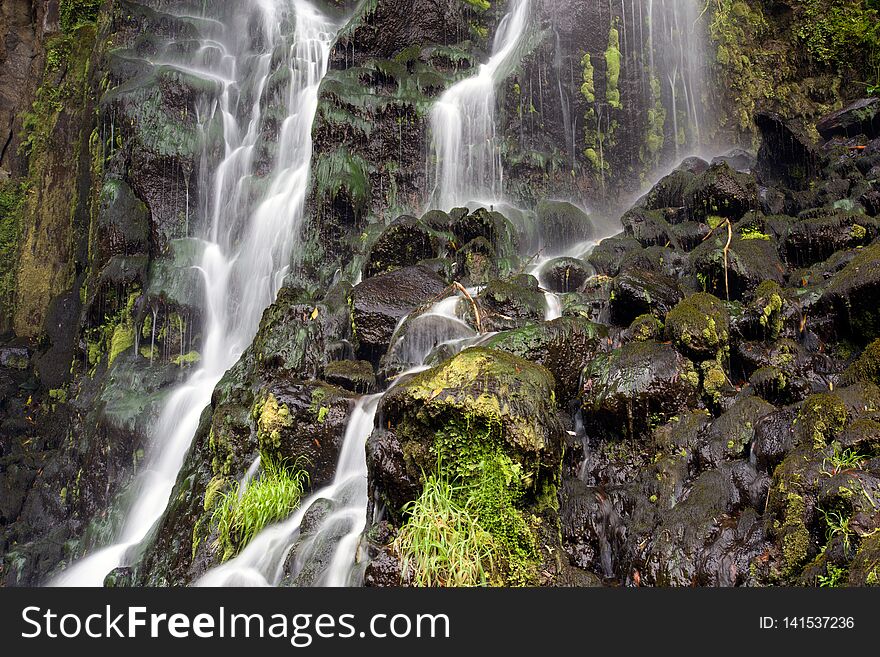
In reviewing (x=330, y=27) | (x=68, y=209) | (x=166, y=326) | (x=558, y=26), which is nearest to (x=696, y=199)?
(x=558, y=26)

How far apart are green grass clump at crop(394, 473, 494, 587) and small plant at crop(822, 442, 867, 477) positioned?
8.53 feet

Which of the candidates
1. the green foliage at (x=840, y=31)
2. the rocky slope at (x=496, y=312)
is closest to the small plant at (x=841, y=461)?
the rocky slope at (x=496, y=312)

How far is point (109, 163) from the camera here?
16.8 m

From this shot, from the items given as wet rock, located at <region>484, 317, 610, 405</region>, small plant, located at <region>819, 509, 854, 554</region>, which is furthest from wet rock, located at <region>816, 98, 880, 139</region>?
small plant, located at <region>819, 509, 854, 554</region>

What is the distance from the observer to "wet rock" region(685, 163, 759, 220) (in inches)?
478

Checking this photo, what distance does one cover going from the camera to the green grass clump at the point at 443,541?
4914 mm

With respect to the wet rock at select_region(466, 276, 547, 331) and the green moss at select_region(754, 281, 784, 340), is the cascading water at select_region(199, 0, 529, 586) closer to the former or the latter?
the wet rock at select_region(466, 276, 547, 331)

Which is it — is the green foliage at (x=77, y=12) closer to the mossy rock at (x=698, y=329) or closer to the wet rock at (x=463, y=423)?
the mossy rock at (x=698, y=329)

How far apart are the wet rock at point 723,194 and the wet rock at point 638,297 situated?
3895 millimetres

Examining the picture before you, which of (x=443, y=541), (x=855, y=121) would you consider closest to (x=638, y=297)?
(x=443, y=541)

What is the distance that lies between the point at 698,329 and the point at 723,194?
18.0 ft

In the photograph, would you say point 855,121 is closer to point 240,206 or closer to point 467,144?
point 467,144

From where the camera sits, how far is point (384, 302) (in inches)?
397

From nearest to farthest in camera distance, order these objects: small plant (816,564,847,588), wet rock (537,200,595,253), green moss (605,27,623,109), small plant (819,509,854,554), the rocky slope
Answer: small plant (816,564,847,588)
small plant (819,509,854,554)
the rocky slope
wet rock (537,200,595,253)
green moss (605,27,623,109)
